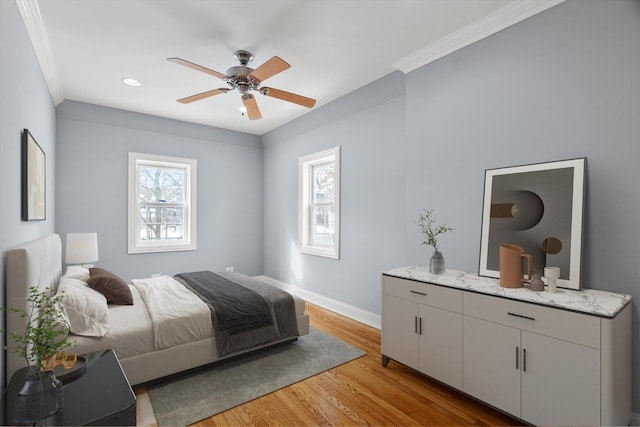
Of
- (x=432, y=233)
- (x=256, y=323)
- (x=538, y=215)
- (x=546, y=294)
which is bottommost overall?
(x=256, y=323)

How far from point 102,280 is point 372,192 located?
286 centimetres

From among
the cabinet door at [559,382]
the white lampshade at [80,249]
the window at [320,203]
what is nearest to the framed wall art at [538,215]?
the cabinet door at [559,382]

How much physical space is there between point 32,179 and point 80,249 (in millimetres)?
1512

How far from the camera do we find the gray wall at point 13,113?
5.63 ft

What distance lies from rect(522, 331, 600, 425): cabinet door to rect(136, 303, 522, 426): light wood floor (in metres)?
0.30

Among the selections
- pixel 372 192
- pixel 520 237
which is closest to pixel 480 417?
pixel 520 237

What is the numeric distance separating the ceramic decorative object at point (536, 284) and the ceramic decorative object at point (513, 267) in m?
0.04

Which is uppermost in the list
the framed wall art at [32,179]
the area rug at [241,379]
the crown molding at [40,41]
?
the crown molding at [40,41]

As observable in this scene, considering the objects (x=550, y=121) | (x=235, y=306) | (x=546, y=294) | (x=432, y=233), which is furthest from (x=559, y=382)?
(x=235, y=306)

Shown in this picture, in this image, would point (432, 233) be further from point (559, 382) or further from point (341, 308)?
point (341, 308)

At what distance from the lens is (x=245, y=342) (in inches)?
107

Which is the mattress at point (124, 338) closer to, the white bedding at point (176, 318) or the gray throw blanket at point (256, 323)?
the white bedding at point (176, 318)

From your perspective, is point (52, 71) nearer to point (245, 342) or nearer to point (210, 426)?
point (245, 342)

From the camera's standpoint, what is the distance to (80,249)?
11.9 feet
